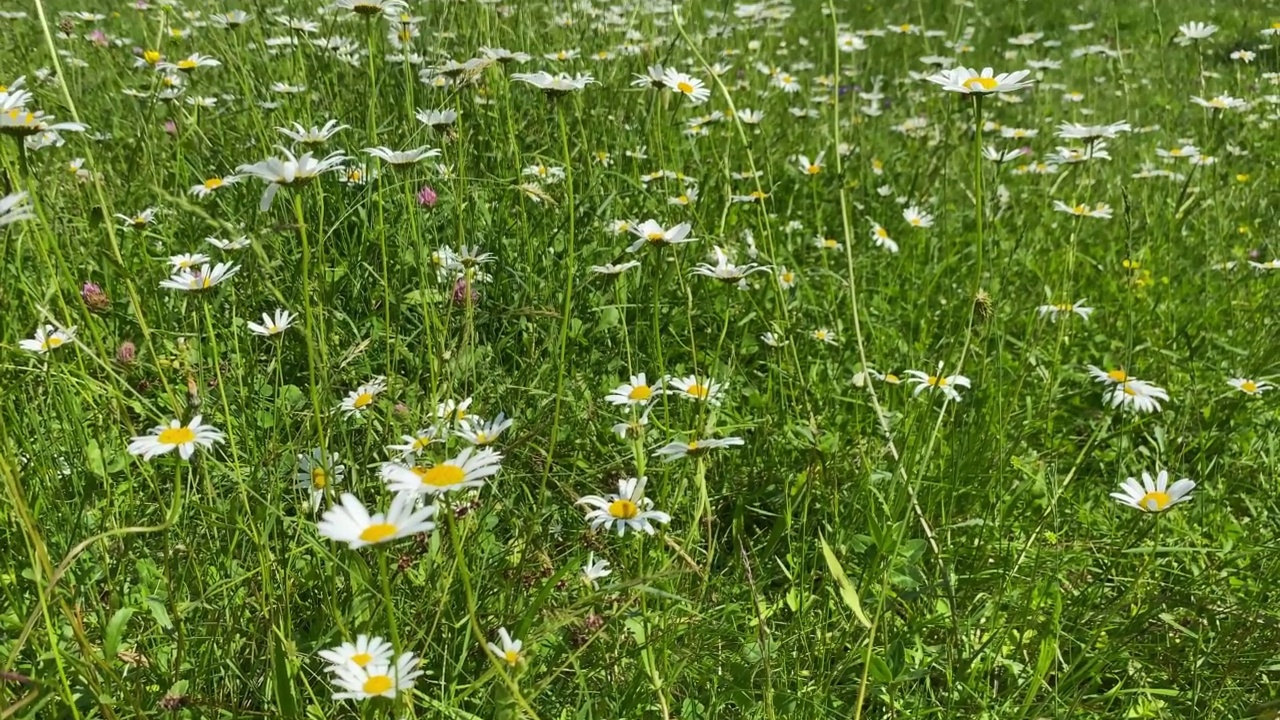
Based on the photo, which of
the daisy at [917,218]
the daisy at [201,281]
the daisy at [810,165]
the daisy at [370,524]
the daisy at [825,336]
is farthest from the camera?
Answer: the daisy at [810,165]

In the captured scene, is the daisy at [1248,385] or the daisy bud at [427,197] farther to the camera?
the daisy bud at [427,197]

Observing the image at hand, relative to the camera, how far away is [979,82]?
1.31 metres

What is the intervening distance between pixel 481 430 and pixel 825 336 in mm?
959

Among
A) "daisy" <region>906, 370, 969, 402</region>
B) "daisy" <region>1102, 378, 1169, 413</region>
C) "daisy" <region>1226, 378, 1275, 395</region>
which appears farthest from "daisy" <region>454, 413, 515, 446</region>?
"daisy" <region>1226, 378, 1275, 395</region>

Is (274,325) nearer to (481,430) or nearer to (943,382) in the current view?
(481,430)

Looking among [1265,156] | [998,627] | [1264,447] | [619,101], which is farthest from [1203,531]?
[1265,156]

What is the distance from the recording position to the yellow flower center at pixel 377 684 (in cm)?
80

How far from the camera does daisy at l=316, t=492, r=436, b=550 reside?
0.70 meters

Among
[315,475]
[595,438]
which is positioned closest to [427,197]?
[595,438]

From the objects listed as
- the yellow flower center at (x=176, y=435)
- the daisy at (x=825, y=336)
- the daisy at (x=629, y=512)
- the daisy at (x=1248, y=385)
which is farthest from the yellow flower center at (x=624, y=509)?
the daisy at (x=1248, y=385)

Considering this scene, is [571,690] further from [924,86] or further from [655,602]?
[924,86]

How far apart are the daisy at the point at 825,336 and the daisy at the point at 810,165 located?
0.67 metres

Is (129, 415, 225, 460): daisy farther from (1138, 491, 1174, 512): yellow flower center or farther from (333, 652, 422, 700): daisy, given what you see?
(1138, 491, 1174, 512): yellow flower center

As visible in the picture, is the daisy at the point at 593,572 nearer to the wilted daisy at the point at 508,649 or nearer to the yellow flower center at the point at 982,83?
the wilted daisy at the point at 508,649
